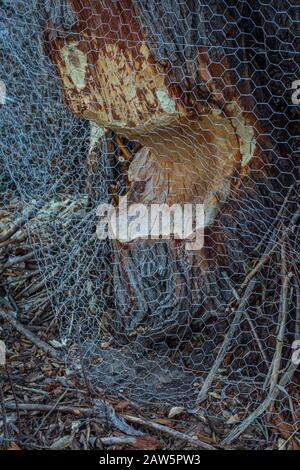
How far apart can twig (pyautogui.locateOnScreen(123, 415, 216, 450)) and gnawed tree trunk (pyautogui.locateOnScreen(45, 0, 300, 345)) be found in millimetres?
360

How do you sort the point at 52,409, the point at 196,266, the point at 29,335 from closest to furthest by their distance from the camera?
1. the point at 52,409
2. the point at 196,266
3. the point at 29,335

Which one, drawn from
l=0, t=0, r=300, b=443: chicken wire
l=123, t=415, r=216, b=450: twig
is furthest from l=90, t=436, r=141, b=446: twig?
l=0, t=0, r=300, b=443: chicken wire

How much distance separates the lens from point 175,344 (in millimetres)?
2041

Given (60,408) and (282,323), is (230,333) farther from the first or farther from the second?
(60,408)

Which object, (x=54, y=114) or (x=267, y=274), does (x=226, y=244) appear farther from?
(x=54, y=114)

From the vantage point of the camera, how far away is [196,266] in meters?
2.00

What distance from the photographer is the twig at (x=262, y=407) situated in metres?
1.66

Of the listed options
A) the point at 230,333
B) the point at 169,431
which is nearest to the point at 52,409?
the point at 169,431

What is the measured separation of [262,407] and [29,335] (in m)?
0.82

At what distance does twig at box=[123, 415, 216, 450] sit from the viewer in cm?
163

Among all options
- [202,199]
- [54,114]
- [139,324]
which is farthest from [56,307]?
[54,114]

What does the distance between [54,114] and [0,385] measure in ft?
3.89

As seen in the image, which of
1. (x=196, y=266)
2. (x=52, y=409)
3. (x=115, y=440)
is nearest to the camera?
(x=115, y=440)

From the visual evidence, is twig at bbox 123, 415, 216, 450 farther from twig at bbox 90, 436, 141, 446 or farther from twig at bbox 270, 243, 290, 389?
twig at bbox 270, 243, 290, 389
